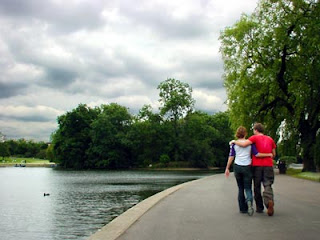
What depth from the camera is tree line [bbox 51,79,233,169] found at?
91.0 m

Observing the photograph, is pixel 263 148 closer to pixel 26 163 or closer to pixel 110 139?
pixel 110 139

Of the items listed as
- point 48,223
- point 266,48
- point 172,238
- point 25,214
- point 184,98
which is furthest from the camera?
point 184,98

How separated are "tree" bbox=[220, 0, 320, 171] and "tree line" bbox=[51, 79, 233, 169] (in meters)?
55.2

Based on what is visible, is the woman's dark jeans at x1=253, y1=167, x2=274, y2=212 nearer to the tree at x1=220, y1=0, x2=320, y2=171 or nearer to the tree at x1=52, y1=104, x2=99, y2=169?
the tree at x1=220, y1=0, x2=320, y2=171

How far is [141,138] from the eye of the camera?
95.8 m

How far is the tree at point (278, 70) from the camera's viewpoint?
2919 cm

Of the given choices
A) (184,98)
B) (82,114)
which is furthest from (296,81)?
(82,114)

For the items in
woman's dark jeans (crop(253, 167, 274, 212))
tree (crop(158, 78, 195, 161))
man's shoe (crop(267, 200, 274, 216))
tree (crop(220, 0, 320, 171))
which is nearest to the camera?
man's shoe (crop(267, 200, 274, 216))

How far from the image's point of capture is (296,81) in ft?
98.3

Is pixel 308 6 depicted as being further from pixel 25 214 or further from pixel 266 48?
pixel 25 214

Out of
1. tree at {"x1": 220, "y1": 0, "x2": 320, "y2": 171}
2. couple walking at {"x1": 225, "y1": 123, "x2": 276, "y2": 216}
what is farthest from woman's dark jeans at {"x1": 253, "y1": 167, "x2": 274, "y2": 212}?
tree at {"x1": 220, "y1": 0, "x2": 320, "y2": 171}

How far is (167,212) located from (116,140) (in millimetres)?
85806

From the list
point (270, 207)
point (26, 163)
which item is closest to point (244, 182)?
point (270, 207)

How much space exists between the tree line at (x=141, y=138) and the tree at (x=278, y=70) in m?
55.2
